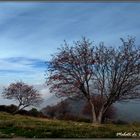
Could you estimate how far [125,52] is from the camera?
16.8 metres

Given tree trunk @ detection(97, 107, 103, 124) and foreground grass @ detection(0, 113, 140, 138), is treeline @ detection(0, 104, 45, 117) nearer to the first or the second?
foreground grass @ detection(0, 113, 140, 138)

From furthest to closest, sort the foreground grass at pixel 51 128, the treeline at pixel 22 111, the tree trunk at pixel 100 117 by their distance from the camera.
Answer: the tree trunk at pixel 100 117 → the treeline at pixel 22 111 → the foreground grass at pixel 51 128

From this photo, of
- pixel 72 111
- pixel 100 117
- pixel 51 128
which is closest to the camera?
pixel 51 128

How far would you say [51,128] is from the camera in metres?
14.7

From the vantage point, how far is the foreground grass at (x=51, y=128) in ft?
46.6

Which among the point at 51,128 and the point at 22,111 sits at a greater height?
the point at 22,111

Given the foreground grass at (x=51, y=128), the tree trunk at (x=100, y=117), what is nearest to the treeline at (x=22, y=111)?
the foreground grass at (x=51, y=128)

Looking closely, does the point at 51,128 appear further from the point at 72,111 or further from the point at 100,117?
the point at 100,117

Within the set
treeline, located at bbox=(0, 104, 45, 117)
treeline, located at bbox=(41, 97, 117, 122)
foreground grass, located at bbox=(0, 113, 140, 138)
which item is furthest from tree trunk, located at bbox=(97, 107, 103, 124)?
treeline, located at bbox=(0, 104, 45, 117)

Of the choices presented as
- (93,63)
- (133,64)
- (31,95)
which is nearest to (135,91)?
(133,64)

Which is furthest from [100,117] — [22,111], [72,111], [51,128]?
[22,111]

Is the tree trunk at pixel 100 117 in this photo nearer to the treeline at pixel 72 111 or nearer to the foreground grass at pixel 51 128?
the treeline at pixel 72 111

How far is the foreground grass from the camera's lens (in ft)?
46.6

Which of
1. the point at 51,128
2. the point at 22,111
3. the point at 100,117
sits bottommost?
the point at 51,128
